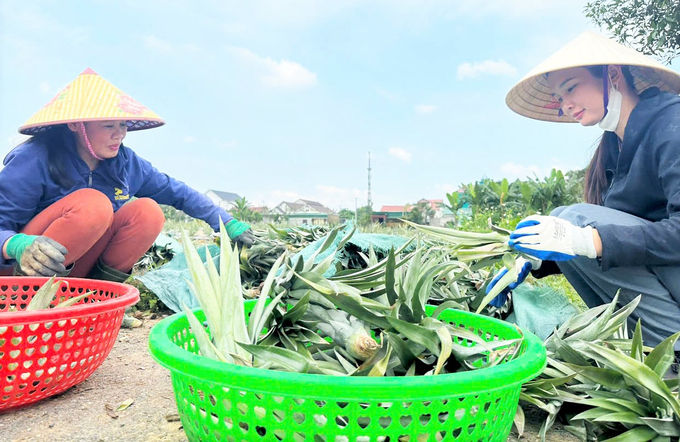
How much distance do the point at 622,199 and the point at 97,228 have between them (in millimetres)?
2145

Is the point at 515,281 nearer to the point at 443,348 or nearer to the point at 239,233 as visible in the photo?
the point at 443,348

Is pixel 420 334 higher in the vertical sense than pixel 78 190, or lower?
lower

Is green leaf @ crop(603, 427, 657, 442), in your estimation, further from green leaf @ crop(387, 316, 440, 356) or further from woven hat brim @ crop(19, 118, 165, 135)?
woven hat brim @ crop(19, 118, 165, 135)

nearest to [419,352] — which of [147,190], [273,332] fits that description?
[273,332]

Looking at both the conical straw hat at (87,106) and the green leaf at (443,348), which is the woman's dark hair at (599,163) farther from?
the conical straw hat at (87,106)

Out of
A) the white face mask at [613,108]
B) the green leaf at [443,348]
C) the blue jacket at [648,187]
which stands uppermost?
the white face mask at [613,108]

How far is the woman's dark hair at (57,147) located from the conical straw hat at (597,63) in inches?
77.6

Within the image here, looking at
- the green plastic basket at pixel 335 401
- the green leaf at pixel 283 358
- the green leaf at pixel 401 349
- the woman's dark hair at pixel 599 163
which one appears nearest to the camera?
the green plastic basket at pixel 335 401

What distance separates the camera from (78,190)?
82.8 inches

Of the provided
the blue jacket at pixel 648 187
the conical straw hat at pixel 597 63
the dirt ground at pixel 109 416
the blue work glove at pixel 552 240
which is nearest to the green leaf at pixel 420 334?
the dirt ground at pixel 109 416

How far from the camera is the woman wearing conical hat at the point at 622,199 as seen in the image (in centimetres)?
136

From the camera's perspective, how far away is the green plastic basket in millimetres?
605

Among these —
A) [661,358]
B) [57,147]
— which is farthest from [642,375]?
[57,147]

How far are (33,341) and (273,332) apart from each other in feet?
2.13
